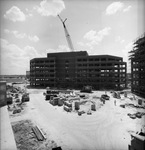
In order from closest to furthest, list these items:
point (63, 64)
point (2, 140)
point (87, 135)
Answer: point (2, 140)
point (87, 135)
point (63, 64)

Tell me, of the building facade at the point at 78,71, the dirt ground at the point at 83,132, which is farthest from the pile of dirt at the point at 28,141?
the building facade at the point at 78,71

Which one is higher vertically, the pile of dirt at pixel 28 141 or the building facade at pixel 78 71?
the building facade at pixel 78 71

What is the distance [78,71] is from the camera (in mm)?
60281

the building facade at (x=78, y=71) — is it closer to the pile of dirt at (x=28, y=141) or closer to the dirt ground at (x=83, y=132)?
the dirt ground at (x=83, y=132)

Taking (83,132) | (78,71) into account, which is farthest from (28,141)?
(78,71)

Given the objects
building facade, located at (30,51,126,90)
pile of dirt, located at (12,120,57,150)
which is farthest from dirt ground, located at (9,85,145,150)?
building facade, located at (30,51,126,90)

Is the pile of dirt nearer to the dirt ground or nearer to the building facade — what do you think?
the dirt ground

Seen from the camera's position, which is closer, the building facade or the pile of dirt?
the pile of dirt

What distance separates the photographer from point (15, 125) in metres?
14.2

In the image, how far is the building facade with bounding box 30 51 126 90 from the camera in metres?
55.2

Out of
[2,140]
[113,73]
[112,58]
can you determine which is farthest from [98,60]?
[2,140]

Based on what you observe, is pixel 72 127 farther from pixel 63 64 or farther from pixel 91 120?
pixel 63 64

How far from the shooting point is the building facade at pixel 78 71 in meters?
55.2

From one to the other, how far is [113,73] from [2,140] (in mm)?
54592
